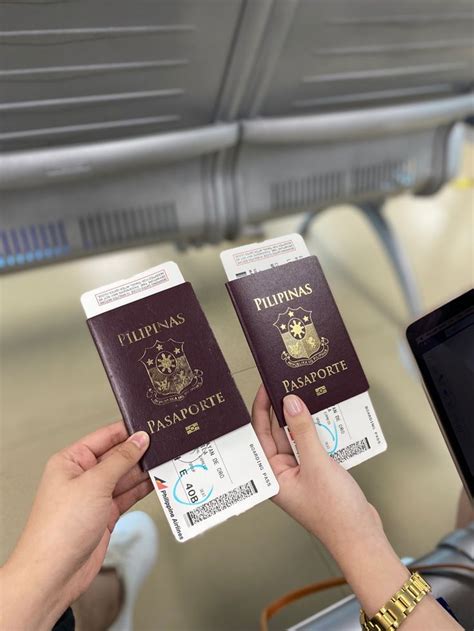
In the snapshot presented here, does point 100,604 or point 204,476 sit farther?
point 100,604

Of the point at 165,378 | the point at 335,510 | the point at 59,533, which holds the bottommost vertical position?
the point at 335,510

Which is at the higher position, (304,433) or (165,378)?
(165,378)

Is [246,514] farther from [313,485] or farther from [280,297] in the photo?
[280,297]

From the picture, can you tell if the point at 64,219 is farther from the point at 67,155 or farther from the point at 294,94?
the point at 294,94

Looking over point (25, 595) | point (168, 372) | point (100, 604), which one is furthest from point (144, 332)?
point (100, 604)

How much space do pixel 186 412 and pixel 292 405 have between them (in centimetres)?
13

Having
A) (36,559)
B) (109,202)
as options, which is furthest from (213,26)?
(36,559)

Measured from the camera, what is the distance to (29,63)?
763mm

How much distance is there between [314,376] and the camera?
63cm

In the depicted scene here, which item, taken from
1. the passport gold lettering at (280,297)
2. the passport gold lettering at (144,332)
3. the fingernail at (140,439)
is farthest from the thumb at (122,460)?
the passport gold lettering at (280,297)

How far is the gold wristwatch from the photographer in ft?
1.83

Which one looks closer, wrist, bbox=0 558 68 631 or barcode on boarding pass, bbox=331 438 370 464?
wrist, bbox=0 558 68 631

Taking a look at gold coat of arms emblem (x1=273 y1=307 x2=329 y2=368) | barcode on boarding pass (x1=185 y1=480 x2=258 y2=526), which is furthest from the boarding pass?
gold coat of arms emblem (x1=273 y1=307 x2=329 y2=368)

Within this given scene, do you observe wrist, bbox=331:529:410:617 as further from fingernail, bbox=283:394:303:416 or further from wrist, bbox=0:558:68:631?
wrist, bbox=0:558:68:631
